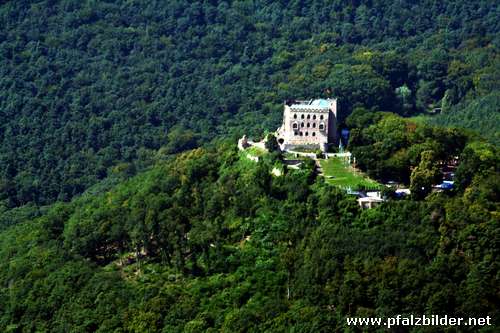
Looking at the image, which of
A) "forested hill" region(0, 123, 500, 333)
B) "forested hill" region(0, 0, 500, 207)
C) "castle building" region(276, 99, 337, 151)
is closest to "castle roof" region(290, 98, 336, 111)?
"castle building" region(276, 99, 337, 151)

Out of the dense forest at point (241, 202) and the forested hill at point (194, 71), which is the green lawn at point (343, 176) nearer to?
the dense forest at point (241, 202)

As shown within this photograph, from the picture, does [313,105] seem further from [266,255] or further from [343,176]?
[266,255]

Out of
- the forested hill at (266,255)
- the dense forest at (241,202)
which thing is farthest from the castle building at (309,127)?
the forested hill at (266,255)

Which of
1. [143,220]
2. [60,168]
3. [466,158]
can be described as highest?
[466,158]

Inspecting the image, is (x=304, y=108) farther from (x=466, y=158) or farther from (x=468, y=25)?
(x=468, y=25)

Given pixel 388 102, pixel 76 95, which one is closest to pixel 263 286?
pixel 388 102

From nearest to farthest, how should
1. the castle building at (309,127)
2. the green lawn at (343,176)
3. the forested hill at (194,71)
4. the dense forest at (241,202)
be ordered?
the dense forest at (241,202) < the green lawn at (343,176) < the castle building at (309,127) < the forested hill at (194,71)

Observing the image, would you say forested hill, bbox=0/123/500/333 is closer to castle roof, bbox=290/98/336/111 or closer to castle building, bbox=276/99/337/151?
castle building, bbox=276/99/337/151

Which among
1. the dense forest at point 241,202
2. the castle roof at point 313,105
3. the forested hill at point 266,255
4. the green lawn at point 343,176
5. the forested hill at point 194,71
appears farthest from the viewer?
the forested hill at point 194,71
